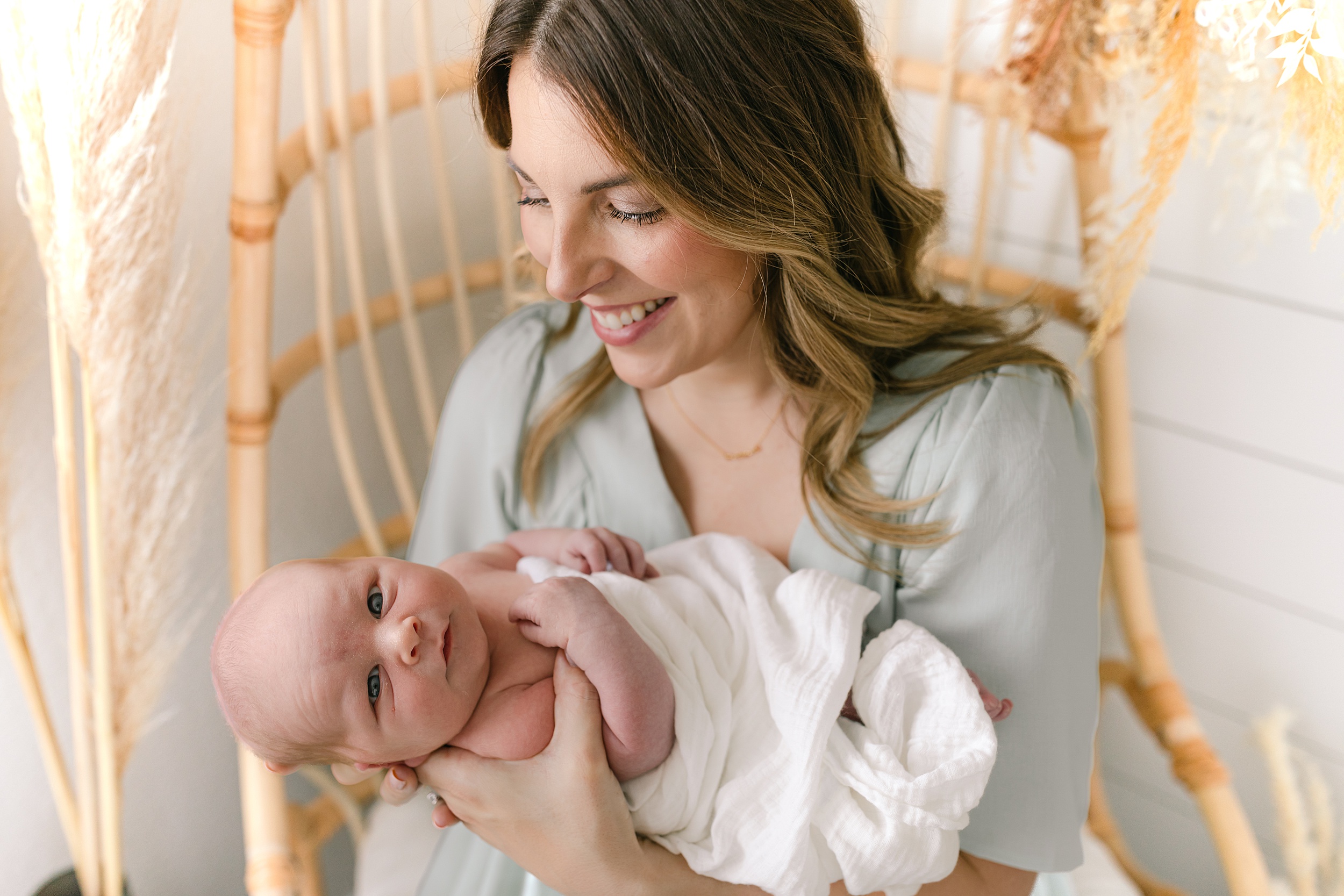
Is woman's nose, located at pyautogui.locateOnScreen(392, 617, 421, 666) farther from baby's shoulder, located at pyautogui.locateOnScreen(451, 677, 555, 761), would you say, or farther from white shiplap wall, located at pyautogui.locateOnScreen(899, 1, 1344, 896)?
white shiplap wall, located at pyautogui.locateOnScreen(899, 1, 1344, 896)

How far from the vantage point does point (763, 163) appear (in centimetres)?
93

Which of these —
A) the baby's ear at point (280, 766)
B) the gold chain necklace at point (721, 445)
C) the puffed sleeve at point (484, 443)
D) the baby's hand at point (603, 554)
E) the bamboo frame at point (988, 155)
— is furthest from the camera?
the bamboo frame at point (988, 155)

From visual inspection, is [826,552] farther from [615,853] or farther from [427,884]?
[427,884]

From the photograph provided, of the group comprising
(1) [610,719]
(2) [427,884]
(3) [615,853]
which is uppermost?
(1) [610,719]

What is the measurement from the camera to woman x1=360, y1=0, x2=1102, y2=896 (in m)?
0.90

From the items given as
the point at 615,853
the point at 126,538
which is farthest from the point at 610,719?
the point at 126,538

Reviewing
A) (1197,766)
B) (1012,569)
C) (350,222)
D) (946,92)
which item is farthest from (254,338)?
(1197,766)

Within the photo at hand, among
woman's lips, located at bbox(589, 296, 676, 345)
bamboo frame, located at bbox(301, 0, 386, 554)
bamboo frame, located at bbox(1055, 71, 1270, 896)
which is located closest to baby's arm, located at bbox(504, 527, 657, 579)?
woman's lips, located at bbox(589, 296, 676, 345)

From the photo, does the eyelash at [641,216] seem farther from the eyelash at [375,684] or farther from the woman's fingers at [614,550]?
the eyelash at [375,684]

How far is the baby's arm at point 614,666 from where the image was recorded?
3.06 feet

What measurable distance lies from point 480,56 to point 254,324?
1.68 ft

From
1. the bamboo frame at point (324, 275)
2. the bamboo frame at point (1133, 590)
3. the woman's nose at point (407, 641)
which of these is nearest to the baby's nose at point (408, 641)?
the woman's nose at point (407, 641)

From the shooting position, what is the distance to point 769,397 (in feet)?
4.09

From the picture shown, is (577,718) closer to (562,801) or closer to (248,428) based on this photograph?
(562,801)
